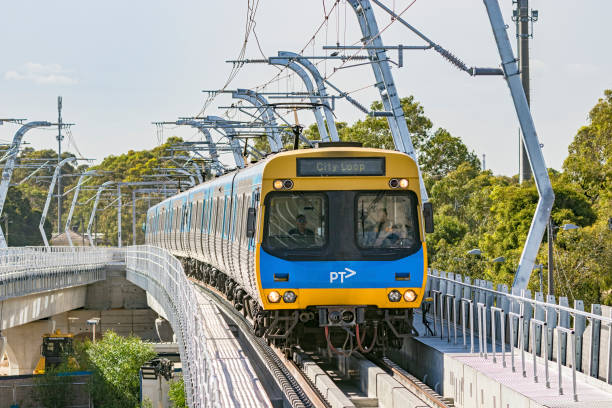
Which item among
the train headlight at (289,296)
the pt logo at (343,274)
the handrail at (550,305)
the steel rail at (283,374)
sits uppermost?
the pt logo at (343,274)

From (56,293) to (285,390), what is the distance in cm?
3170

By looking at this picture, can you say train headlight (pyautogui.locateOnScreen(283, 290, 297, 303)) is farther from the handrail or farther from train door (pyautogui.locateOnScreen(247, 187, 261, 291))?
the handrail

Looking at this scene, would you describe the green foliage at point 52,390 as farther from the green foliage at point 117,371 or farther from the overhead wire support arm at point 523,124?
the overhead wire support arm at point 523,124

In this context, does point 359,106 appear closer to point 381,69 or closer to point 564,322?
point 381,69

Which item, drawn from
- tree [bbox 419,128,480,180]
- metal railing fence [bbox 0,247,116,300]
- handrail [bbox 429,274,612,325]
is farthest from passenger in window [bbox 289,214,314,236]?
tree [bbox 419,128,480,180]

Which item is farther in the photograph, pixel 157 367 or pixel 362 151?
pixel 157 367

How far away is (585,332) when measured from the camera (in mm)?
12414

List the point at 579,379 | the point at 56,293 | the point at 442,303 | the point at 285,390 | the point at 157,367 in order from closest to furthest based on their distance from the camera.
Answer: the point at 579,379
the point at 285,390
the point at 442,303
the point at 157,367
the point at 56,293

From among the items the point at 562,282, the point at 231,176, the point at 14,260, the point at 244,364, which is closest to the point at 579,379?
the point at 244,364

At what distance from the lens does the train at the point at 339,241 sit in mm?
15391

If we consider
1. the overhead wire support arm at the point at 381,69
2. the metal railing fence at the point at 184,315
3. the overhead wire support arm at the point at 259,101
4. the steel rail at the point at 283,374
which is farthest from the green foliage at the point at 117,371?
the overhead wire support arm at the point at 381,69

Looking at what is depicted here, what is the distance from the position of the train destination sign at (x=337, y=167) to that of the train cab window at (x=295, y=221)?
342 millimetres

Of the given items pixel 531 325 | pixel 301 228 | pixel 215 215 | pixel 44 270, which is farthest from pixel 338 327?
pixel 44 270

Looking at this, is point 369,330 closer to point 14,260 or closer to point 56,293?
point 14,260
